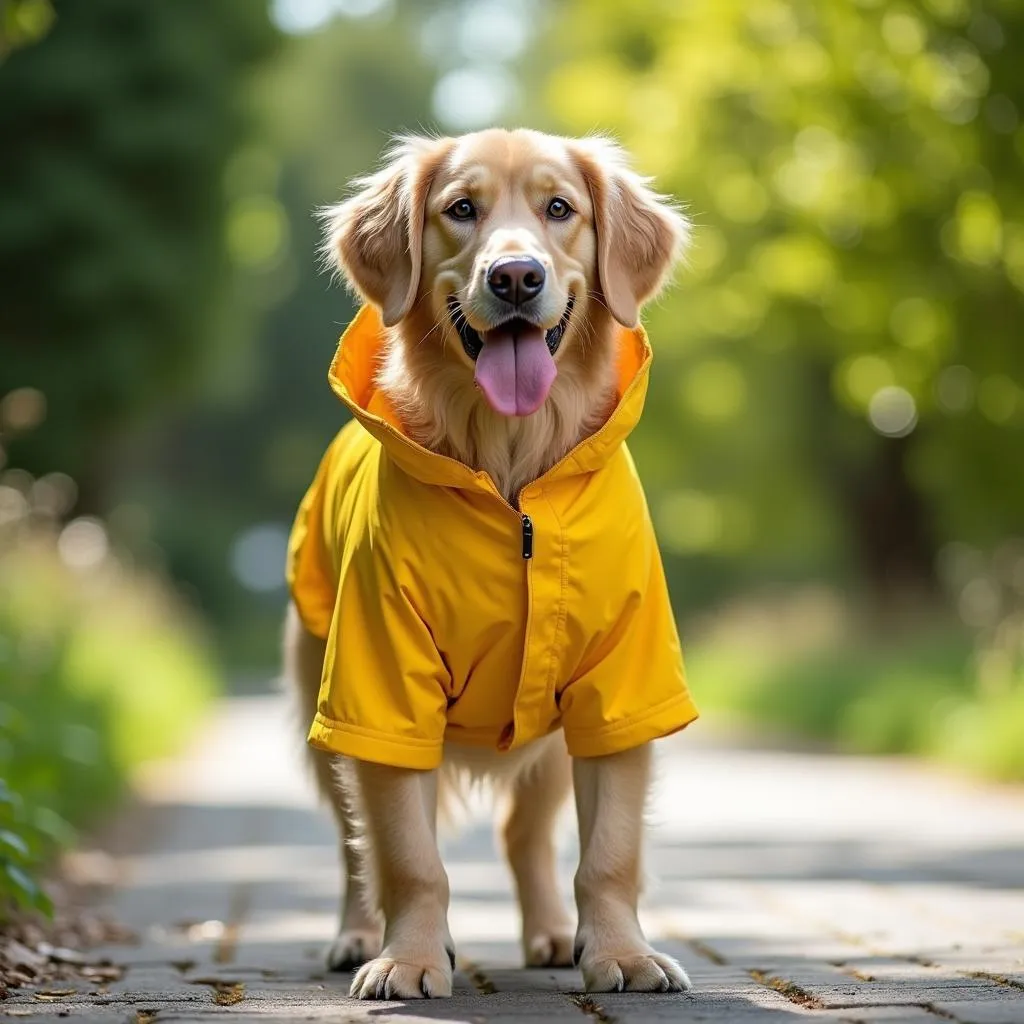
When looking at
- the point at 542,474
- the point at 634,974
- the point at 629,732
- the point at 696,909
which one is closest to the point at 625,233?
the point at 542,474

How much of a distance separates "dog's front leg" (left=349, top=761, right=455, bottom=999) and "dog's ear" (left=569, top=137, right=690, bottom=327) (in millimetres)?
1318

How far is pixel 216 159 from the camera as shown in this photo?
20.2 meters

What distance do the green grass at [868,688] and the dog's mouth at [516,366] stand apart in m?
7.20

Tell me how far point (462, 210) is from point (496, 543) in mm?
942

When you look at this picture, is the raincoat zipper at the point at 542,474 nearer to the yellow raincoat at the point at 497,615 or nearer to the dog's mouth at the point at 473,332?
the yellow raincoat at the point at 497,615

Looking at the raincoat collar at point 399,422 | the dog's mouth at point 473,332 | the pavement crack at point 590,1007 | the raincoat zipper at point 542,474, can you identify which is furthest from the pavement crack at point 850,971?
the dog's mouth at point 473,332

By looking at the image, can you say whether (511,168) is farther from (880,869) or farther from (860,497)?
(860,497)

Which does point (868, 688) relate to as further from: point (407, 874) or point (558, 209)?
point (407, 874)

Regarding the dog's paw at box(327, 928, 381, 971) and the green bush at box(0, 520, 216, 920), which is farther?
the green bush at box(0, 520, 216, 920)

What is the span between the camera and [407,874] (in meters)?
4.20

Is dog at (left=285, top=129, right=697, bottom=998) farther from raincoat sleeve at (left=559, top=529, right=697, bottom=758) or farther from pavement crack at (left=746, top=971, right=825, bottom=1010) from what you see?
pavement crack at (left=746, top=971, right=825, bottom=1010)

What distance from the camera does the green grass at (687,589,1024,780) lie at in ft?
38.7

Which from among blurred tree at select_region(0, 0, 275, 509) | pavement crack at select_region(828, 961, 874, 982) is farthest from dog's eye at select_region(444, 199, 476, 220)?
blurred tree at select_region(0, 0, 275, 509)

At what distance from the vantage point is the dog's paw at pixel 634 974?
13.2ft
